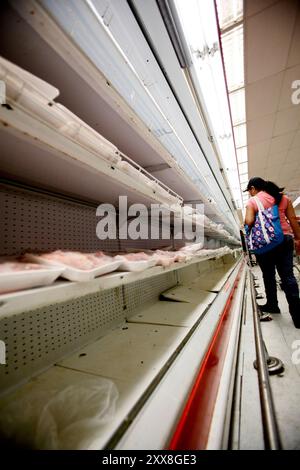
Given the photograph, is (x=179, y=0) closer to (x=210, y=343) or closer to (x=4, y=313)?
(x=4, y=313)

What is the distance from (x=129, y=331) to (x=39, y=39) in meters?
1.58

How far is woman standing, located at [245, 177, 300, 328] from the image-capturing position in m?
1.92

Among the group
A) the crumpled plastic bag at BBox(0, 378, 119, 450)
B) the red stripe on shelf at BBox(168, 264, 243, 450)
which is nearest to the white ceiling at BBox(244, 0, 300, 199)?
the red stripe on shelf at BBox(168, 264, 243, 450)

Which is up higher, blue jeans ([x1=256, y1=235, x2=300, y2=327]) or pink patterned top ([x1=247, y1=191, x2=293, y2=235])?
pink patterned top ([x1=247, y1=191, x2=293, y2=235])

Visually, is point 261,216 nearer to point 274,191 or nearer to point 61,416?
point 274,191

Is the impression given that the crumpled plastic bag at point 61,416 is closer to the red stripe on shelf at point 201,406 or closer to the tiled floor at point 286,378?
the red stripe on shelf at point 201,406

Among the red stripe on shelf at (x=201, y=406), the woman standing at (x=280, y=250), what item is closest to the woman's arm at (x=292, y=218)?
the woman standing at (x=280, y=250)

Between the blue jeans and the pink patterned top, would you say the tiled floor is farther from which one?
the pink patterned top

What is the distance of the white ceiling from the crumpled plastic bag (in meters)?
3.00

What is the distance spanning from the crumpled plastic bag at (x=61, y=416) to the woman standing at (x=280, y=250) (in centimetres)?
177

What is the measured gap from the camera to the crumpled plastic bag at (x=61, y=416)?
652mm
